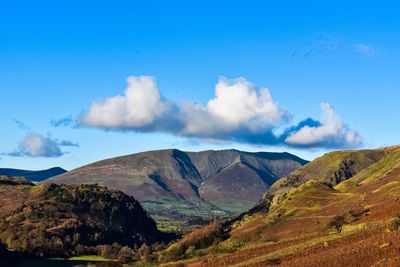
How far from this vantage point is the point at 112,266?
177 metres

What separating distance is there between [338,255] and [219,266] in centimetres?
3600

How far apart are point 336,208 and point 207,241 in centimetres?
4943

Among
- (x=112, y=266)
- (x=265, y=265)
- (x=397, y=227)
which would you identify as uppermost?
(x=397, y=227)

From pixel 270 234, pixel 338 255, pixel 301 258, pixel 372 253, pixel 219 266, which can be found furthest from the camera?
pixel 270 234

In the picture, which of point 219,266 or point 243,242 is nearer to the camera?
point 219,266

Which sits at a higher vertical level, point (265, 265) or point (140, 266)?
point (265, 265)

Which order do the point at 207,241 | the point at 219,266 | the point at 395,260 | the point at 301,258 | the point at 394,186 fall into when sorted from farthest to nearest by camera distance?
the point at 207,241, the point at 394,186, the point at 219,266, the point at 301,258, the point at 395,260

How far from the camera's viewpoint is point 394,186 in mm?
158875

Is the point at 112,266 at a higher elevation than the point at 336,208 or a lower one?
lower

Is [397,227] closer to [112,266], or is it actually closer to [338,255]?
[338,255]

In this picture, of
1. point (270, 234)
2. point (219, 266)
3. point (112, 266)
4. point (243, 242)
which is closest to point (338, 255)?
point (219, 266)

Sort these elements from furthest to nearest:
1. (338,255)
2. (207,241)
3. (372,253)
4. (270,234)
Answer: (207,241) < (270,234) < (338,255) < (372,253)

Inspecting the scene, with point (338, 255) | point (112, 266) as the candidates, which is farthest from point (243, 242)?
point (338, 255)

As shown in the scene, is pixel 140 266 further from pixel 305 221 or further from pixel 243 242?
pixel 305 221
